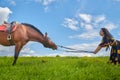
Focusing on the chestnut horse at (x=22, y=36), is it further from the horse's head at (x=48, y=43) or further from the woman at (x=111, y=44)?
the woman at (x=111, y=44)

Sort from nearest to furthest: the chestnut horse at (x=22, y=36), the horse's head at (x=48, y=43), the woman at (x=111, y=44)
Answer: the chestnut horse at (x=22, y=36)
the woman at (x=111, y=44)
the horse's head at (x=48, y=43)

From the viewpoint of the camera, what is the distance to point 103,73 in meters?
13.0

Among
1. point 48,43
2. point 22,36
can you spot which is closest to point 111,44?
point 48,43

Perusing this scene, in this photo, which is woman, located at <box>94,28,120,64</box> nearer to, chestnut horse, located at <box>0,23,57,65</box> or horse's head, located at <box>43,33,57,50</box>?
horse's head, located at <box>43,33,57,50</box>

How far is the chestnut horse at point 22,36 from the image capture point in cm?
1578

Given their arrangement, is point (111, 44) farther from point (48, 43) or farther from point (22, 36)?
point (22, 36)

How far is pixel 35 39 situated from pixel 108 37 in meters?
3.98

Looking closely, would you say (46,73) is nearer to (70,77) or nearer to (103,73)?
(70,77)

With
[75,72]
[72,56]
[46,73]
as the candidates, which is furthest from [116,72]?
[72,56]

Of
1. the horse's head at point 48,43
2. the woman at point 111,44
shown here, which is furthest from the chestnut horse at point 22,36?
the woman at point 111,44

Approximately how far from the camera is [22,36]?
15883 millimetres

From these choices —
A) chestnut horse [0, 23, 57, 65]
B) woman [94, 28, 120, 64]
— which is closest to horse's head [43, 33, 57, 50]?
chestnut horse [0, 23, 57, 65]

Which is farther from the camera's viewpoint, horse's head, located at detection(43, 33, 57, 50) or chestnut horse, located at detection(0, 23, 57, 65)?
horse's head, located at detection(43, 33, 57, 50)

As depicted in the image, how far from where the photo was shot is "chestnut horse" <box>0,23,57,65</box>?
15.8 metres
